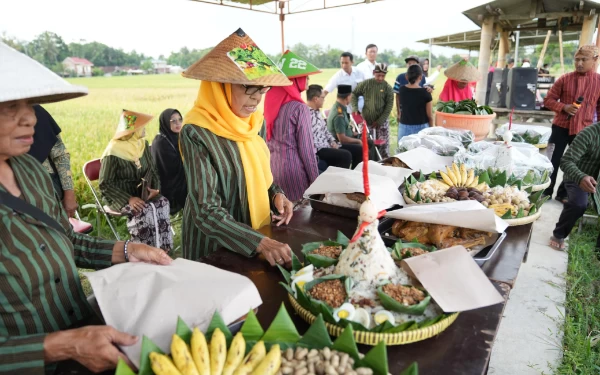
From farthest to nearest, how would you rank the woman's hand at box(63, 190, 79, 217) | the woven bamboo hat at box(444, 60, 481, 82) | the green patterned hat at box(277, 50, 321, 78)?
the woven bamboo hat at box(444, 60, 481, 82)
the green patterned hat at box(277, 50, 321, 78)
the woman's hand at box(63, 190, 79, 217)

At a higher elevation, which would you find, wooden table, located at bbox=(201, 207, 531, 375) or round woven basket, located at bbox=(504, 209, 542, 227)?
round woven basket, located at bbox=(504, 209, 542, 227)

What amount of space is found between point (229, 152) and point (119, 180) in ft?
7.45

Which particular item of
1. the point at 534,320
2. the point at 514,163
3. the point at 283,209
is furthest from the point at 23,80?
the point at 534,320

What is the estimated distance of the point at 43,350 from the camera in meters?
1.02

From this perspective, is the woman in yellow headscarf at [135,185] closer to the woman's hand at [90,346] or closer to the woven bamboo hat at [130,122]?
the woven bamboo hat at [130,122]

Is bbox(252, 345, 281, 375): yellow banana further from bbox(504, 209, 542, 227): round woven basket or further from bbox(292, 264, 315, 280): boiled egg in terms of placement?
bbox(504, 209, 542, 227): round woven basket

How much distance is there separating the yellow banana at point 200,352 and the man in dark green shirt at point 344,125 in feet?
16.6

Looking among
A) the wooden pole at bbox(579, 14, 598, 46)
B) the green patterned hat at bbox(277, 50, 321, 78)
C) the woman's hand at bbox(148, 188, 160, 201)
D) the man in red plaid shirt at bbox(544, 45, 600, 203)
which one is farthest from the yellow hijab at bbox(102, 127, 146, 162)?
the wooden pole at bbox(579, 14, 598, 46)

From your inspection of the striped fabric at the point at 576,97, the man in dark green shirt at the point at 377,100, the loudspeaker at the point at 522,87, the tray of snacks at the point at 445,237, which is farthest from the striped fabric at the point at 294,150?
the loudspeaker at the point at 522,87

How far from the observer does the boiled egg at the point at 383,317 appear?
1096 millimetres

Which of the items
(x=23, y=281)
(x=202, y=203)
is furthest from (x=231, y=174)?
(x=23, y=281)

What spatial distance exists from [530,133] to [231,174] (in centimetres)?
351

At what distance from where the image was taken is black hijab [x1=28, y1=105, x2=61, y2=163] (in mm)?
2994

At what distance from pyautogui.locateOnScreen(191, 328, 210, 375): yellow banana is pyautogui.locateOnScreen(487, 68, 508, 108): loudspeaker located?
21.9ft
